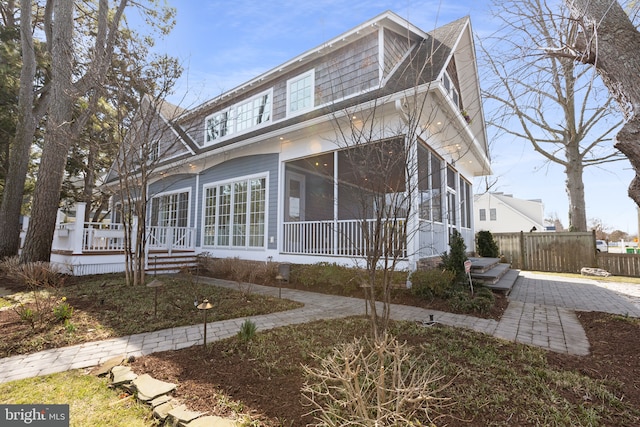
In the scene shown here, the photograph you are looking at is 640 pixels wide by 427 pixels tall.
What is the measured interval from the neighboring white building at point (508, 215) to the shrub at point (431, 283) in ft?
90.5

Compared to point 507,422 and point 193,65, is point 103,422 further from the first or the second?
point 193,65

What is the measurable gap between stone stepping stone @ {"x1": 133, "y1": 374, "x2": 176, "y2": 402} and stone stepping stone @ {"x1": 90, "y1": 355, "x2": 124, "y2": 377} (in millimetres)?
520

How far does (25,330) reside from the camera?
13.1 feet

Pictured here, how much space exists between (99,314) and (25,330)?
0.95 m

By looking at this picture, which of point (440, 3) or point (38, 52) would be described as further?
point (38, 52)

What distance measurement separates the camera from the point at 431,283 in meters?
5.97

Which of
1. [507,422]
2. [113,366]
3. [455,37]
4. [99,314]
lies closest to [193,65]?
[99,314]

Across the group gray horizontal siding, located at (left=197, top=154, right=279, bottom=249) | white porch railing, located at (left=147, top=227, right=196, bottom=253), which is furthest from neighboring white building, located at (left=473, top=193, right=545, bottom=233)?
white porch railing, located at (left=147, top=227, right=196, bottom=253)

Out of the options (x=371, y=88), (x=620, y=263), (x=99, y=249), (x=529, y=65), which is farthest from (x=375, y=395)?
(x=620, y=263)

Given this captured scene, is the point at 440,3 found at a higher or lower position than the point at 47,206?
higher

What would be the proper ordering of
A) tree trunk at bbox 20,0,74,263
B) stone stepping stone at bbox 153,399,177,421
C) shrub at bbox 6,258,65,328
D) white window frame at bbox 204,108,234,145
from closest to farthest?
stone stepping stone at bbox 153,399,177,421 → shrub at bbox 6,258,65,328 → tree trunk at bbox 20,0,74,263 → white window frame at bbox 204,108,234,145

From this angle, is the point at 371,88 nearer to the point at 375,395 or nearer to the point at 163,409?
the point at 375,395

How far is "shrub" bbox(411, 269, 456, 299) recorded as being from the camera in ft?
19.5

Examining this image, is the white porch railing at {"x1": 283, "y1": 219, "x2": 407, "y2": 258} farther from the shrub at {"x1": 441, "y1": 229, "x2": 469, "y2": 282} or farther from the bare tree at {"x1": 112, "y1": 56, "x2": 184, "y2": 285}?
the bare tree at {"x1": 112, "y1": 56, "x2": 184, "y2": 285}
